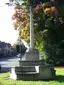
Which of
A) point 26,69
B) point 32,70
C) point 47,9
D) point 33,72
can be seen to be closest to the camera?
point 33,72

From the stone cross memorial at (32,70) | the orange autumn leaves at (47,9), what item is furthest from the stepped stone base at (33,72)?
the orange autumn leaves at (47,9)

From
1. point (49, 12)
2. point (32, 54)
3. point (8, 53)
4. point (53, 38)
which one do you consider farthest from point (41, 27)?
point (8, 53)

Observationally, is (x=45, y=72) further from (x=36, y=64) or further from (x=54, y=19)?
(x=54, y=19)

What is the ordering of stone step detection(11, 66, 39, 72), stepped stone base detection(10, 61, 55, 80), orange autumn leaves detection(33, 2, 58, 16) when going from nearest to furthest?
stepped stone base detection(10, 61, 55, 80) → stone step detection(11, 66, 39, 72) → orange autumn leaves detection(33, 2, 58, 16)

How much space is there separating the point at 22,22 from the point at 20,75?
16182 millimetres

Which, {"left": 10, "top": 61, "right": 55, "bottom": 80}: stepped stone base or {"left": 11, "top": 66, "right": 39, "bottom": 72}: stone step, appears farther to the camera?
{"left": 11, "top": 66, "right": 39, "bottom": 72}: stone step

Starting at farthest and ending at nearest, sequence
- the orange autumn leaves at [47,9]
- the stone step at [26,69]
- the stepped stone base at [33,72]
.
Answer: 1. the orange autumn leaves at [47,9]
2. the stone step at [26,69]
3. the stepped stone base at [33,72]

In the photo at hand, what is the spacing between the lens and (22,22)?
3638 cm

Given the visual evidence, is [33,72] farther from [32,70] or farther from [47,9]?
[47,9]

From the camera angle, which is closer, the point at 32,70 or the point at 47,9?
the point at 32,70

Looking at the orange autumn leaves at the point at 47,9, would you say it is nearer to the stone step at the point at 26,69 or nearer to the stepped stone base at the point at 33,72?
the stone step at the point at 26,69

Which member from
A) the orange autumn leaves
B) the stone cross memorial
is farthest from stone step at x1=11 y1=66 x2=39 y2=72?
the orange autumn leaves

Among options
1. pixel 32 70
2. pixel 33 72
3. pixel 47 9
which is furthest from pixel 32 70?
pixel 47 9

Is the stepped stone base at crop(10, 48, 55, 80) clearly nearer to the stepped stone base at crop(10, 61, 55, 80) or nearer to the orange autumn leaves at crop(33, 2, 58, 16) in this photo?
the stepped stone base at crop(10, 61, 55, 80)
